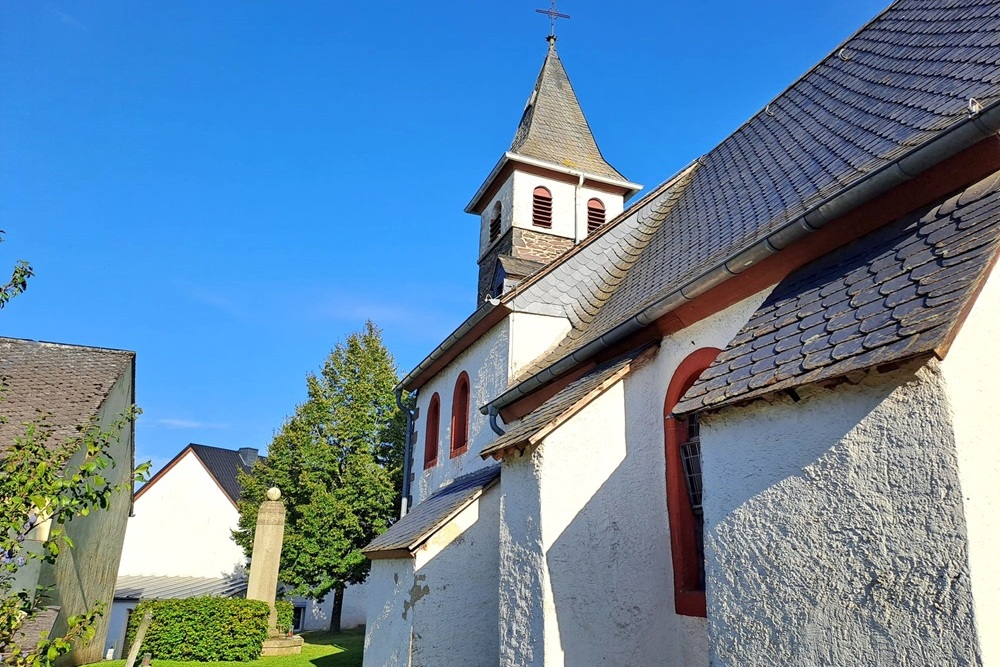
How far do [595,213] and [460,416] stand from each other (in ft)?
22.5

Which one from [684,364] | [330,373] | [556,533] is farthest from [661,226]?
[330,373]

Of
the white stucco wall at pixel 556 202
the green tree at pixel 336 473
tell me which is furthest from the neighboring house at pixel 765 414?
the green tree at pixel 336 473

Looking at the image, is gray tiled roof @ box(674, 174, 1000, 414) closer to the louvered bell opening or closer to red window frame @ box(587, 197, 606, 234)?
the louvered bell opening

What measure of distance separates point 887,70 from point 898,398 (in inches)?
208

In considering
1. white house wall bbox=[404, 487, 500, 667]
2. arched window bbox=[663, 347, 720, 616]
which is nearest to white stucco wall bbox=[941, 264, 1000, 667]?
arched window bbox=[663, 347, 720, 616]

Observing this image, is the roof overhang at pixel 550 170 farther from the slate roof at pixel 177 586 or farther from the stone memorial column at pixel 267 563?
the slate roof at pixel 177 586

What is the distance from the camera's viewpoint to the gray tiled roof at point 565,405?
6488mm

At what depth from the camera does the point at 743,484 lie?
4.26 metres

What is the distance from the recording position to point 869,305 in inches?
158

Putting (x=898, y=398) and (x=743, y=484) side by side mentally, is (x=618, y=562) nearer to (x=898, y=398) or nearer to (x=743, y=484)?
(x=743, y=484)

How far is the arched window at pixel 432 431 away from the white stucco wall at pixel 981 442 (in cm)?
1115

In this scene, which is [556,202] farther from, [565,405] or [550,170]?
[565,405]

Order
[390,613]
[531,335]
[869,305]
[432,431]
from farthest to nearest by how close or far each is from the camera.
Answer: [432,431] < [531,335] < [390,613] < [869,305]

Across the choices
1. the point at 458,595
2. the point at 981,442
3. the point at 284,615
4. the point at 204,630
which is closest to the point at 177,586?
the point at 284,615
